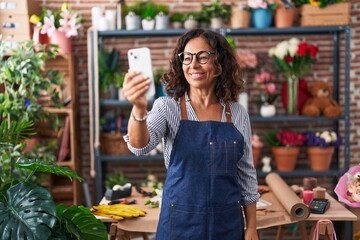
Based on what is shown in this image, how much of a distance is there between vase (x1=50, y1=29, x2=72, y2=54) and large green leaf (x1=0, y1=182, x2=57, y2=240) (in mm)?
2770

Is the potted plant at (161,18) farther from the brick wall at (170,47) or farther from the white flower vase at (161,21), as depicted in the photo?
the brick wall at (170,47)

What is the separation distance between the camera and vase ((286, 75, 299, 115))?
5.36m

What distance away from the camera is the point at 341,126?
5.76 metres

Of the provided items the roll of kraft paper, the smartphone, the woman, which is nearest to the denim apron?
the woman

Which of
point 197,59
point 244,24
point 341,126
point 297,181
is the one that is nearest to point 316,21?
point 244,24

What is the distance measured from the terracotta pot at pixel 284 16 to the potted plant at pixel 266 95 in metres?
0.46

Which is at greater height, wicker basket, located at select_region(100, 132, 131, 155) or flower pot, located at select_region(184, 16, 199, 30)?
flower pot, located at select_region(184, 16, 199, 30)

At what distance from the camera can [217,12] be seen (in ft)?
17.6

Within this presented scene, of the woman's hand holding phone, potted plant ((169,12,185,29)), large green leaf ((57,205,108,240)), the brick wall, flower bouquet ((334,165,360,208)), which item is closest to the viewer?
the woman's hand holding phone

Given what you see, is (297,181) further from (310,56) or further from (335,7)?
(335,7)

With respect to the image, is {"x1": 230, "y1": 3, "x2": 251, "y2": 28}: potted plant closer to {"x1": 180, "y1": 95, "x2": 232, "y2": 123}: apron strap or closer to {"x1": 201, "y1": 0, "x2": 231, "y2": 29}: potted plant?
{"x1": 201, "y1": 0, "x2": 231, "y2": 29}: potted plant

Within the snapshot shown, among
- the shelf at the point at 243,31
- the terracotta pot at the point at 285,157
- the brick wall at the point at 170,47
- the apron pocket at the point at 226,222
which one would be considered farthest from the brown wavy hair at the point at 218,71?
the brick wall at the point at 170,47

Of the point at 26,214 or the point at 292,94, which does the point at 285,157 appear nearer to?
the point at 292,94

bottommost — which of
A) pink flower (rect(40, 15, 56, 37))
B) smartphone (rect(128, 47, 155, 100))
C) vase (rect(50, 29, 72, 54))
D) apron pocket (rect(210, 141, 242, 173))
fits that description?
apron pocket (rect(210, 141, 242, 173))
